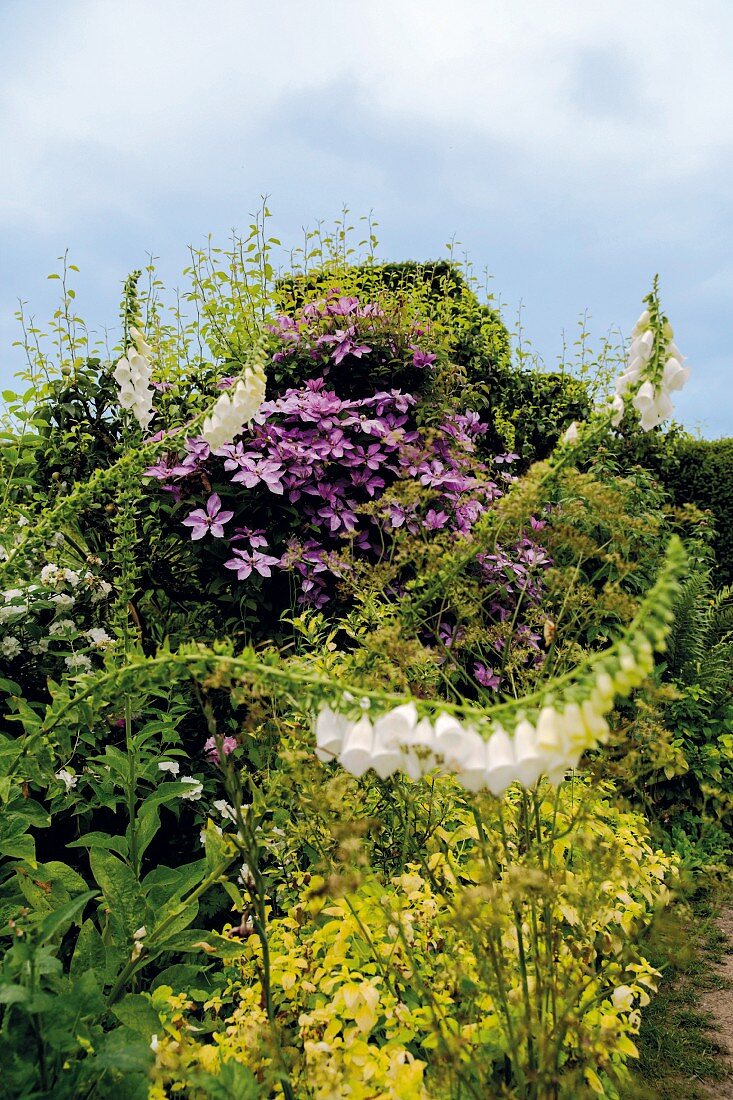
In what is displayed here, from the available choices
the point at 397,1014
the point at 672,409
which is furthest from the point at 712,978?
the point at 672,409

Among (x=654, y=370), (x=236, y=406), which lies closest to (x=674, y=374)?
(x=654, y=370)

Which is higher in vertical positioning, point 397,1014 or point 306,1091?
point 397,1014

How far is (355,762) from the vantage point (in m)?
1.44

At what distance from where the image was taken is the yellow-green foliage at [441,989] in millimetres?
1840

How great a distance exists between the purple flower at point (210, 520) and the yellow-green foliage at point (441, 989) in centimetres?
186

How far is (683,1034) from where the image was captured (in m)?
3.37

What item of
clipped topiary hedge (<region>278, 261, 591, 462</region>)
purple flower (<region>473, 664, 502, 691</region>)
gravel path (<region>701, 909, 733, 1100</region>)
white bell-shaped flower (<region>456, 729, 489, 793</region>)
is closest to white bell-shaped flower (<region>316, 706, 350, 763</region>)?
white bell-shaped flower (<region>456, 729, 489, 793</region>)

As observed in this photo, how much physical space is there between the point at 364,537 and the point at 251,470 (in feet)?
2.23

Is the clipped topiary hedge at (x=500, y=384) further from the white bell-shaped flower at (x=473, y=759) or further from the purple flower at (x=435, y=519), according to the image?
the white bell-shaped flower at (x=473, y=759)

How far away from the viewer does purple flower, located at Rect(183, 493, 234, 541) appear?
4141 mm

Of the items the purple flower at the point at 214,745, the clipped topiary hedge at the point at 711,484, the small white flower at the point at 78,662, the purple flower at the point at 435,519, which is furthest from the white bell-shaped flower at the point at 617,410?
the clipped topiary hedge at the point at 711,484

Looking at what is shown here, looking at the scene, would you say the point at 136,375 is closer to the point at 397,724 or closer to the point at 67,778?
the point at 67,778

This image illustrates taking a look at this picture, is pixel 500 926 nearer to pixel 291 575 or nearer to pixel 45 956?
pixel 45 956

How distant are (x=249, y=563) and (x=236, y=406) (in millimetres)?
1511
